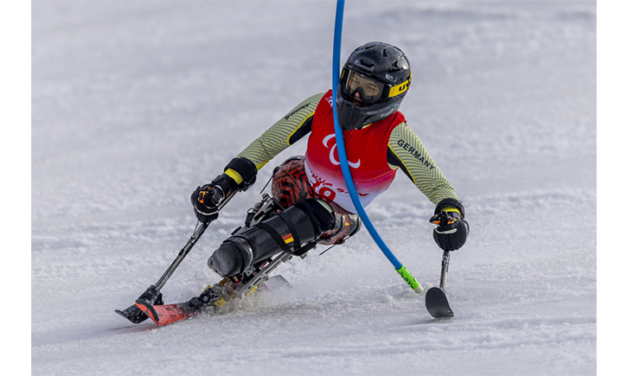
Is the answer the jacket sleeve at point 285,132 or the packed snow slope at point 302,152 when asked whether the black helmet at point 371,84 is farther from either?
the packed snow slope at point 302,152

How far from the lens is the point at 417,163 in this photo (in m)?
3.53

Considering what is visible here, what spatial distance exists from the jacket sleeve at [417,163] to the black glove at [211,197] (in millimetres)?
1073

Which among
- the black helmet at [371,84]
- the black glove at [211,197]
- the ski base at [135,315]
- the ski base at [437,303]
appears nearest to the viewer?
the ski base at [437,303]

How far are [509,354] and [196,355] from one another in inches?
59.9

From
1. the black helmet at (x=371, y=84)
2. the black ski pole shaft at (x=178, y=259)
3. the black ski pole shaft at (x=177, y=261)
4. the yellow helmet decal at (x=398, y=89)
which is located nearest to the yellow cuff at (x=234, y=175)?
the black ski pole shaft at (x=178, y=259)

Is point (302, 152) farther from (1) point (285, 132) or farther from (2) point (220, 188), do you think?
(2) point (220, 188)

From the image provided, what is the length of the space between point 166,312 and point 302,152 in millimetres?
4588

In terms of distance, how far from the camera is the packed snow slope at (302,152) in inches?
121

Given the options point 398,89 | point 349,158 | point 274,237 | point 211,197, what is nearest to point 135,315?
point 211,197

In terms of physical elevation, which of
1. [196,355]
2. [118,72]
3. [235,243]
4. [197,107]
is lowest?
[196,355]

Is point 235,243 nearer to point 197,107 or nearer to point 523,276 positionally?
point 523,276

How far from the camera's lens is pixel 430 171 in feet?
11.6

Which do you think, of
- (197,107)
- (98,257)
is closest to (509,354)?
(98,257)

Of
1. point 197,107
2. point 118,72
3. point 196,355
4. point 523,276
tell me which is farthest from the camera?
point 118,72
